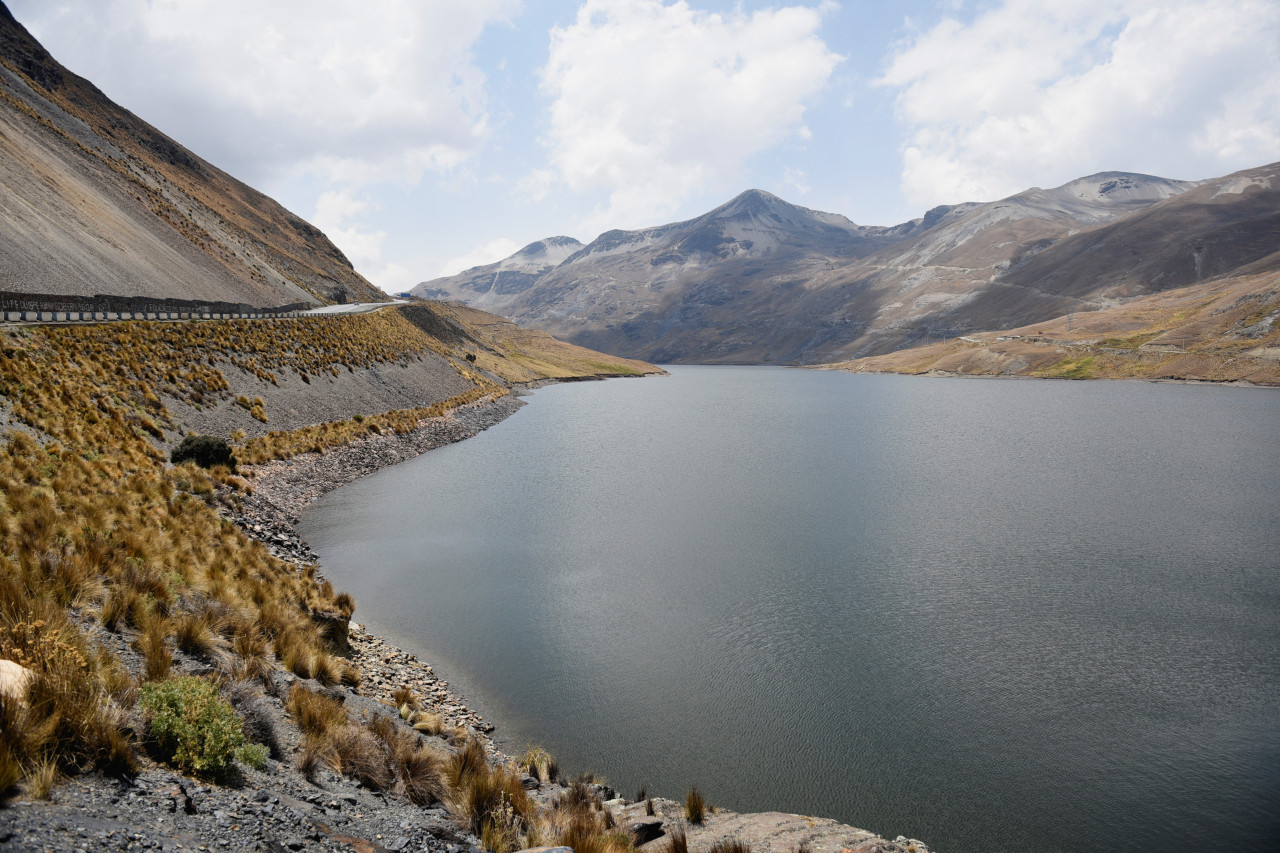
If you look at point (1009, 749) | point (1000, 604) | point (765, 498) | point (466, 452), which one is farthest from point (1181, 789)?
point (466, 452)

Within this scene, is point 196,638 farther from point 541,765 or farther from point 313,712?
point 541,765

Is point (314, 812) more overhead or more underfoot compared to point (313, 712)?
more overhead

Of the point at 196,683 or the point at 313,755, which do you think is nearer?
the point at 196,683

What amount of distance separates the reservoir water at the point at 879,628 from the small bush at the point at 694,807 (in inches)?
44.6

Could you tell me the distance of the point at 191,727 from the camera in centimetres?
802

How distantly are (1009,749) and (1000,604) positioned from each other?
8802mm

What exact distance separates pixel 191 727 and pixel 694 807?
8517mm

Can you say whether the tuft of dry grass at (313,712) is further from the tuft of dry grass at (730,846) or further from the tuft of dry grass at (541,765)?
the tuft of dry grass at (730,846)

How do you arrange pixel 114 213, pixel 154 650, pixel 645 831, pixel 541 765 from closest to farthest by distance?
pixel 154 650
pixel 645 831
pixel 541 765
pixel 114 213

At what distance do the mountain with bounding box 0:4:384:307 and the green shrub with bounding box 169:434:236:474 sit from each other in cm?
2222

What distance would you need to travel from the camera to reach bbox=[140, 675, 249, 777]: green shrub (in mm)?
7805

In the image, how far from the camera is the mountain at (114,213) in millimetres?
49000

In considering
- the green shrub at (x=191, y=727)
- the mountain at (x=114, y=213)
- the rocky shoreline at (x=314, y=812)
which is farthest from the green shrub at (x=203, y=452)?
the green shrub at (x=191, y=727)

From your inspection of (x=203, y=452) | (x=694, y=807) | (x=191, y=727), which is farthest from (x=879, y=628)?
(x=203, y=452)
